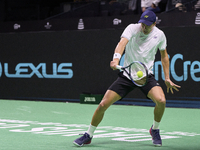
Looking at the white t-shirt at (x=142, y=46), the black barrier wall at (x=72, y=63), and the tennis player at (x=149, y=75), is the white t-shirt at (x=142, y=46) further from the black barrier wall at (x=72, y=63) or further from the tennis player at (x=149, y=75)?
the black barrier wall at (x=72, y=63)

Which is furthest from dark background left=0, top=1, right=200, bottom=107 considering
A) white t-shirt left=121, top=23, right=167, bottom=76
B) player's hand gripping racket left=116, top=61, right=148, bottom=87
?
player's hand gripping racket left=116, top=61, right=148, bottom=87

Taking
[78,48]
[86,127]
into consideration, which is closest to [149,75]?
[86,127]

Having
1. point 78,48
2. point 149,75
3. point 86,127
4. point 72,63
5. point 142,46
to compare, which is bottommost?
point 86,127

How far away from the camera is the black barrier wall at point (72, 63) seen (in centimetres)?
1009

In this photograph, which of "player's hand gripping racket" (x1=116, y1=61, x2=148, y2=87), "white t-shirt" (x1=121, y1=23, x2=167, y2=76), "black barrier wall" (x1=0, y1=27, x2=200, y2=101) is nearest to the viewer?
"player's hand gripping racket" (x1=116, y1=61, x2=148, y2=87)

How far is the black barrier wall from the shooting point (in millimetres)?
10086

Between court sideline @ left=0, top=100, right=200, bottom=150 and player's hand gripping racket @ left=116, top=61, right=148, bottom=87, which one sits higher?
player's hand gripping racket @ left=116, top=61, right=148, bottom=87

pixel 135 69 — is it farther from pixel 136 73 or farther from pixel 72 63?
pixel 72 63

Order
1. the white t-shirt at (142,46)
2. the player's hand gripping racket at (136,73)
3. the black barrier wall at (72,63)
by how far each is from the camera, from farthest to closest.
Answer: the black barrier wall at (72,63) < the white t-shirt at (142,46) < the player's hand gripping racket at (136,73)

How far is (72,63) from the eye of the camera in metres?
11.5

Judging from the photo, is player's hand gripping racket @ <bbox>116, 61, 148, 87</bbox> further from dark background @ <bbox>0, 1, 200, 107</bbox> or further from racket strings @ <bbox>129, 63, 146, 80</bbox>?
dark background @ <bbox>0, 1, 200, 107</bbox>

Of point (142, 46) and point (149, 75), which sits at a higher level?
point (142, 46)

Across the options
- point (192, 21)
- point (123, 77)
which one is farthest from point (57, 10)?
point (123, 77)

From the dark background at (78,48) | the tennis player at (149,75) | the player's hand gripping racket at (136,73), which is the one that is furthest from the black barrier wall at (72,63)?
the player's hand gripping racket at (136,73)
